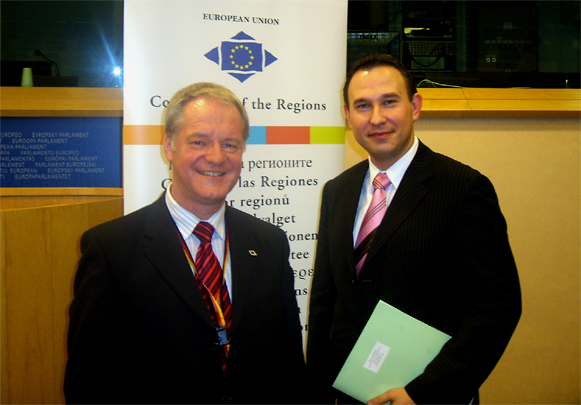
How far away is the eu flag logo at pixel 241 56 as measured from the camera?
198 centimetres

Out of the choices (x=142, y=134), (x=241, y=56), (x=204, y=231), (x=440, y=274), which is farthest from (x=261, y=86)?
(x=440, y=274)

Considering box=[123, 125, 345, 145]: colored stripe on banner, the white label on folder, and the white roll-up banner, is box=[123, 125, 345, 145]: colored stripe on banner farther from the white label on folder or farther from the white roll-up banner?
the white label on folder

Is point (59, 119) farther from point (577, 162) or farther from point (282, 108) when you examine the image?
point (577, 162)

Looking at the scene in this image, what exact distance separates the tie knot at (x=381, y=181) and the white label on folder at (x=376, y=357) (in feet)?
1.70

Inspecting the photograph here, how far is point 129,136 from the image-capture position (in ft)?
6.27

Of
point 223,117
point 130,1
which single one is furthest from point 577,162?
point 130,1

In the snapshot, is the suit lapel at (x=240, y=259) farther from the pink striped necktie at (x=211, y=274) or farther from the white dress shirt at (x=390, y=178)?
the white dress shirt at (x=390, y=178)

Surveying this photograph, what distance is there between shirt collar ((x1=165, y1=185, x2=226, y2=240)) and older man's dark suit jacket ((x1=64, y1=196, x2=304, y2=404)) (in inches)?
1.5

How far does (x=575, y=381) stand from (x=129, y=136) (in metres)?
3.09

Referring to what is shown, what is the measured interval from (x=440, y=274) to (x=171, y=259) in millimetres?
812

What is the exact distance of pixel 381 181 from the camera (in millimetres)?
1507

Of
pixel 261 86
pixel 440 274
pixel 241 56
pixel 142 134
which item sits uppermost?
pixel 241 56

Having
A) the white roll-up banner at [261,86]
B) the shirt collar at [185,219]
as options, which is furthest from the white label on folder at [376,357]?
the white roll-up banner at [261,86]

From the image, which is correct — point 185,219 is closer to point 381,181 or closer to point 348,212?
point 348,212
